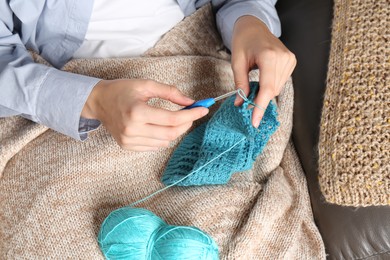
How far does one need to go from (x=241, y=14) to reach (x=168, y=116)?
35 centimetres

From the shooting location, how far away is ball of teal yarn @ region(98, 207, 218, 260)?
28.5 inches

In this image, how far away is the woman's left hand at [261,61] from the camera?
0.79 meters

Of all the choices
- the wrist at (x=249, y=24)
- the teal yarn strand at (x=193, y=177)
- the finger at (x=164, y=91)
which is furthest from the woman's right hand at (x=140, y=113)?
the wrist at (x=249, y=24)

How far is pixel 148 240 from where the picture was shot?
0.75 metres

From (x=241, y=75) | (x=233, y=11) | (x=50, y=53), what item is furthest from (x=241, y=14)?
(x=50, y=53)

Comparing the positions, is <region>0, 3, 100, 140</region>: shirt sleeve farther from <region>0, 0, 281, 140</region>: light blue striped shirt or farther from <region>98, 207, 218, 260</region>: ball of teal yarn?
<region>98, 207, 218, 260</region>: ball of teal yarn

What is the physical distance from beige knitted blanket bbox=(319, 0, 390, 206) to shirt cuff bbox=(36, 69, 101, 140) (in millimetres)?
453

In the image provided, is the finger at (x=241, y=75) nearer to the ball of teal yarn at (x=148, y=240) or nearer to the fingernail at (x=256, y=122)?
the fingernail at (x=256, y=122)

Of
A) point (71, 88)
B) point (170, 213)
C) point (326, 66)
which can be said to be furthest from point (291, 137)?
point (71, 88)

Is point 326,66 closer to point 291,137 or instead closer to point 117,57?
point 291,137

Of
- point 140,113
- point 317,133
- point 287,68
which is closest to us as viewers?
point 140,113

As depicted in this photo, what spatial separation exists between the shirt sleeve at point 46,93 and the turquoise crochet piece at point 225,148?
8.3 inches

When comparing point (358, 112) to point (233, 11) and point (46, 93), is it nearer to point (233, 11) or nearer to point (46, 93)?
point (233, 11)

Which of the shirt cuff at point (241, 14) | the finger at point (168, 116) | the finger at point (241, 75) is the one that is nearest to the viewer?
the finger at point (168, 116)
